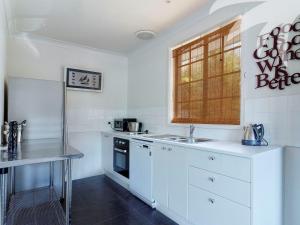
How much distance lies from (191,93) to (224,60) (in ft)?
2.19

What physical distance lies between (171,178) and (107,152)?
1.82 meters

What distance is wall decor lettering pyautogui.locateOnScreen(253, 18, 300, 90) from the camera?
174cm

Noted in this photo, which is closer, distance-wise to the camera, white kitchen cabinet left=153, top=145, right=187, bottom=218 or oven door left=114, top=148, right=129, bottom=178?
white kitchen cabinet left=153, top=145, right=187, bottom=218

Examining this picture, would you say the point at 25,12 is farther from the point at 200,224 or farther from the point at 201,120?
the point at 200,224

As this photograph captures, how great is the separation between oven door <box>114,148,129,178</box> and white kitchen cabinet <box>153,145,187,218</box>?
74cm

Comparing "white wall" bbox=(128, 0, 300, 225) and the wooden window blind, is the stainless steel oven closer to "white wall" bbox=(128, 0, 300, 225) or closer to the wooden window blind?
"white wall" bbox=(128, 0, 300, 225)

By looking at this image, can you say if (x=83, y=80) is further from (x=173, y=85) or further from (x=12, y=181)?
(x=12, y=181)

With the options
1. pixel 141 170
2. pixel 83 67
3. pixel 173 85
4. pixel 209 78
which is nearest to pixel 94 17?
pixel 83 67

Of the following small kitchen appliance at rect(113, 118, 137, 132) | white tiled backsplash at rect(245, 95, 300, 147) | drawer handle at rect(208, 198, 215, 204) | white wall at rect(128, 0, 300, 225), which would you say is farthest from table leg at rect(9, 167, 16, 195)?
white tiled backsplash at rect(245, 95, 300, 147)

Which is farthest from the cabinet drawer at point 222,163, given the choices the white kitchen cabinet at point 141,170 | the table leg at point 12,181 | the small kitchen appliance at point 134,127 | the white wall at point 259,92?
the table leg at point 12,181

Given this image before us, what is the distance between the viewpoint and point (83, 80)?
12.2ft

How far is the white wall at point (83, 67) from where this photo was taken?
3252mm

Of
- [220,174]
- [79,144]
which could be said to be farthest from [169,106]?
[79,144]

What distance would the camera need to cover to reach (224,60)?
7.87 feet
